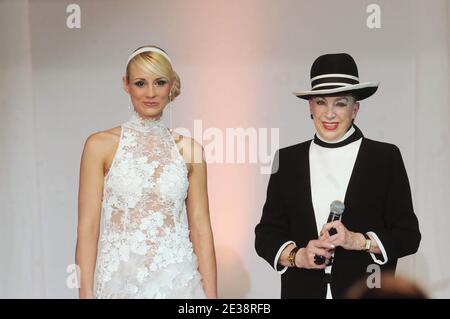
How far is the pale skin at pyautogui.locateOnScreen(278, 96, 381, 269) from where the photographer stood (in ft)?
8.92

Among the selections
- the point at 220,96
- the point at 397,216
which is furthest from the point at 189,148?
the point at 397,216

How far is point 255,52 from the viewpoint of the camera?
10.1 ft

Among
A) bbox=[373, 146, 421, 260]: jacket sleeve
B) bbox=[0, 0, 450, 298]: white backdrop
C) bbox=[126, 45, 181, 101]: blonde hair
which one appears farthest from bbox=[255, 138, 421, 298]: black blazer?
bbox=[126, 45, 181, 101]: blonde hair

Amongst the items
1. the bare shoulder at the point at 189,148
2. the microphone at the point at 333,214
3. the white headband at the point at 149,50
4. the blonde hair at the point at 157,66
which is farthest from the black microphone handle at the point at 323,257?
the white headband at the point at 149,50

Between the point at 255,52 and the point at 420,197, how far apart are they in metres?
0.92

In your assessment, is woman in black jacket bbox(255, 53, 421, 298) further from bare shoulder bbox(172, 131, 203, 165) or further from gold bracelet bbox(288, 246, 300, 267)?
bare shoulder bbox(172, 131, 203, 165)

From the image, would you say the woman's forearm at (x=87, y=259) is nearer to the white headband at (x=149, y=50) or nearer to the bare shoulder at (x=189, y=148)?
the bare shoulder at (x=189, y=148)

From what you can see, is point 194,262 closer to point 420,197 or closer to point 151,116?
point 151,116

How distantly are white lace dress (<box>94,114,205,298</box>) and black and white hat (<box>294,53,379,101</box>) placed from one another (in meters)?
0.62

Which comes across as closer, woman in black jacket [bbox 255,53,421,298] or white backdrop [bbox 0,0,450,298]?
woman in black jacket [bbox 255,53,421,298]

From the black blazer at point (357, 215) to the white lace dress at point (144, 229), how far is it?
0.39 meters

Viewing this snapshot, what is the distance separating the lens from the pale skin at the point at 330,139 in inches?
107
